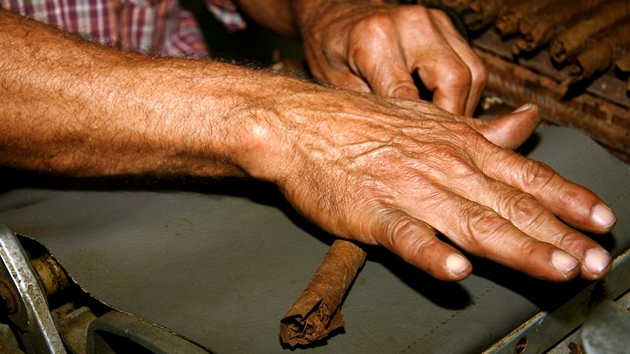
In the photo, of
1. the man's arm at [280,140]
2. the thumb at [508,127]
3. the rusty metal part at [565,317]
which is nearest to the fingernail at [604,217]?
the man's arm at [280,140]

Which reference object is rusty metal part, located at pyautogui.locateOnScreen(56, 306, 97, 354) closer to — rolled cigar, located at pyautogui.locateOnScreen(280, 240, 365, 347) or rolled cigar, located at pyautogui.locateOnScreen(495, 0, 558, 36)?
rolled cigar, located at pyautogui.locateOnScreen(280, 240, 365, 347)

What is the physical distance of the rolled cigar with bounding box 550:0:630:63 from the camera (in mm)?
1486

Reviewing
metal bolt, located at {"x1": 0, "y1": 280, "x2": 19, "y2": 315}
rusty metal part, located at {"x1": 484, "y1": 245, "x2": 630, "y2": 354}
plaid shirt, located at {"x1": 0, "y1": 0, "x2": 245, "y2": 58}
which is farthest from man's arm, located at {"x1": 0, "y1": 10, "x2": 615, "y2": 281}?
plaid shirt, located at {"x1": 0, "y1": 0, "x2": 245, "y2": 58}

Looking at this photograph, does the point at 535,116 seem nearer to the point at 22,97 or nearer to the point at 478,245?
the point at 478,245

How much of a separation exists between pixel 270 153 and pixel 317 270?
0.70 ft

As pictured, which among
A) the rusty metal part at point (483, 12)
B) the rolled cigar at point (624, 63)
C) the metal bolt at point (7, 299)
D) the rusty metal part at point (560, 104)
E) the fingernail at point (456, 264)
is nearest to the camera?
the fingernail at point (456, 264)

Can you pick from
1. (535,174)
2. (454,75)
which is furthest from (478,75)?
(535,174)

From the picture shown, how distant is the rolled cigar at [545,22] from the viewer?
1.55m

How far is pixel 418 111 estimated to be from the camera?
105 centimetres

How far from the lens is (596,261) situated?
2.58 ft

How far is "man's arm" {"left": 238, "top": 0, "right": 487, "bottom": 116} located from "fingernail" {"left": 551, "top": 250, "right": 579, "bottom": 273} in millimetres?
494

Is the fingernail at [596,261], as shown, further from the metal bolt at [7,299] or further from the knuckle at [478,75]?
the metal bolt at [7,299]

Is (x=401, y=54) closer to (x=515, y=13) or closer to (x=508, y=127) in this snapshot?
(x=508, y=127)

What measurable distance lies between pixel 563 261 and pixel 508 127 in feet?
1.13
